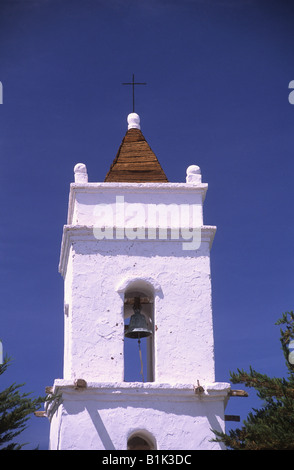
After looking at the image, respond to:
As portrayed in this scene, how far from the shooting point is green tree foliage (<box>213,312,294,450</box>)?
17469 mm

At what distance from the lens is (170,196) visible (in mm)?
20719

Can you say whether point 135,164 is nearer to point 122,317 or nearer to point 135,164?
point 135,164

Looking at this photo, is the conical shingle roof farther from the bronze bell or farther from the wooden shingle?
the bronze bell

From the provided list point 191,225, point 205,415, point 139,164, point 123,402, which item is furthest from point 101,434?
point 139,164

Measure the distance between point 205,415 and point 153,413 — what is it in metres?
0.93

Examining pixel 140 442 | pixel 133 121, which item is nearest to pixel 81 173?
pixel 133 121

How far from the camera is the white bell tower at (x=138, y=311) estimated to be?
18797 millimetres

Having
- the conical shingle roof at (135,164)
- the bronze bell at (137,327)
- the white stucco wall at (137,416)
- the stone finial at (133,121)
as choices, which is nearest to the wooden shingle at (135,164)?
the conical shingle roof at (135,164)

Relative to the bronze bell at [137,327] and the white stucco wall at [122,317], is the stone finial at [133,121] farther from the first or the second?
the bronze bell at [137,327]

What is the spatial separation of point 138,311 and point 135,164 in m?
3.01

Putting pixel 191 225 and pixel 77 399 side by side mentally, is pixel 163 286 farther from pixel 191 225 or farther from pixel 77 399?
pixel 77 399
